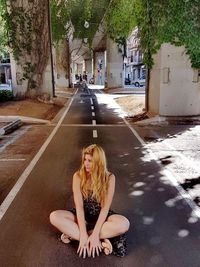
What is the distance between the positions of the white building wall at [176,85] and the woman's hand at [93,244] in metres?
11.6

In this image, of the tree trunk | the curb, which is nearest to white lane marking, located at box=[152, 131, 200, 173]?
the curb

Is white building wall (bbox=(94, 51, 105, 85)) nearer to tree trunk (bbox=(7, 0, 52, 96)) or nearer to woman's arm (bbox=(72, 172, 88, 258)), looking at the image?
tree trunk (bbox=(7, 0, 52, 96))

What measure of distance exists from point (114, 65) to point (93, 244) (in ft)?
125

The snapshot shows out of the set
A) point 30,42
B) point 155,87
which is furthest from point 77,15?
point 155,87

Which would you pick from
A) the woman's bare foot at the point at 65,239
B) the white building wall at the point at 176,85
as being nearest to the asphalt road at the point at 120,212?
the woman's bare foot at the point at 65,239

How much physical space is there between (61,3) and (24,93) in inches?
656

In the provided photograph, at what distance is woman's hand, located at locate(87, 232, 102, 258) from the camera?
3961mm

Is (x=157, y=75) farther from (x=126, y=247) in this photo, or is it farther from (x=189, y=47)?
(x=126, y=247)

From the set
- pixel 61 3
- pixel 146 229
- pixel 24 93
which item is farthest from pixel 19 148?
pixel 61 3

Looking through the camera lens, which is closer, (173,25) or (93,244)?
(93,244)

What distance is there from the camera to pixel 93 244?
13.0 feet

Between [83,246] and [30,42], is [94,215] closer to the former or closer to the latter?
[83,246]

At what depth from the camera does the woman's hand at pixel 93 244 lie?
13.0 ft

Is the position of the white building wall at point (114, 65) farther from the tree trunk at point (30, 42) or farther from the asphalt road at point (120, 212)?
the asphalt road at point (120, 212)
